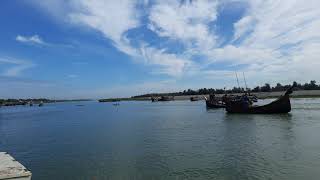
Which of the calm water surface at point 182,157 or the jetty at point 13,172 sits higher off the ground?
the jetty at point 13,172

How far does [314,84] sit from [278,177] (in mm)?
171201

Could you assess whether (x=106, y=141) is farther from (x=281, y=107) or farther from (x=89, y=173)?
(x=281, y=107)

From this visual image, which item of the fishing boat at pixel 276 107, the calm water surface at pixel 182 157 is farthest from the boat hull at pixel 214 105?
the calm water surface at pixel 182 157

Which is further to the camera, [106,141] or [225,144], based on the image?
[106,141]

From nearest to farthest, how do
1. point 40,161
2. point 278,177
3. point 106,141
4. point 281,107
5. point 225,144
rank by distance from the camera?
point 278,177
point 40,161
point 225,144
point 106,141
point 281,107

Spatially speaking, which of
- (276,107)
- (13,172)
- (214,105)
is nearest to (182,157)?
(13,172)

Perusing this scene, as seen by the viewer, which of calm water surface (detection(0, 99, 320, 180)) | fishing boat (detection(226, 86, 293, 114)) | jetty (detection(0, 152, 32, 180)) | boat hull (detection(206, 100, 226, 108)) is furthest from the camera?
boat hull (detection(206, 100, 226, 108))

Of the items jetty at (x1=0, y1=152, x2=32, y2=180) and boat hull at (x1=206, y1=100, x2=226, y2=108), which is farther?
boat hull at (x1=206, y1=100, x2=226, y2=108)

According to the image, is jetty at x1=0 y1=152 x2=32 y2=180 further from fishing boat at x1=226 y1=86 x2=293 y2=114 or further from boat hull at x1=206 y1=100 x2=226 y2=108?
boat hull at x1=206 y1=100 x2=226 y2=108

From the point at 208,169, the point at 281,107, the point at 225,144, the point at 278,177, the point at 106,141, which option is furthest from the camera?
the point at 281,107

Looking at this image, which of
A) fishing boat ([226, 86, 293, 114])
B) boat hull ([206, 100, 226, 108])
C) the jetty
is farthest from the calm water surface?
boat hull ([206, 100, 226, 108])

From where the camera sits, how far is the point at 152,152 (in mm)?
21469

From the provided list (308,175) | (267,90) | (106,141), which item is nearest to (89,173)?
(308,175)

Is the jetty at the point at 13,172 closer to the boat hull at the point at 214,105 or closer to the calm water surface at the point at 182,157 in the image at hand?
the calm water surface at the point at 182,157
